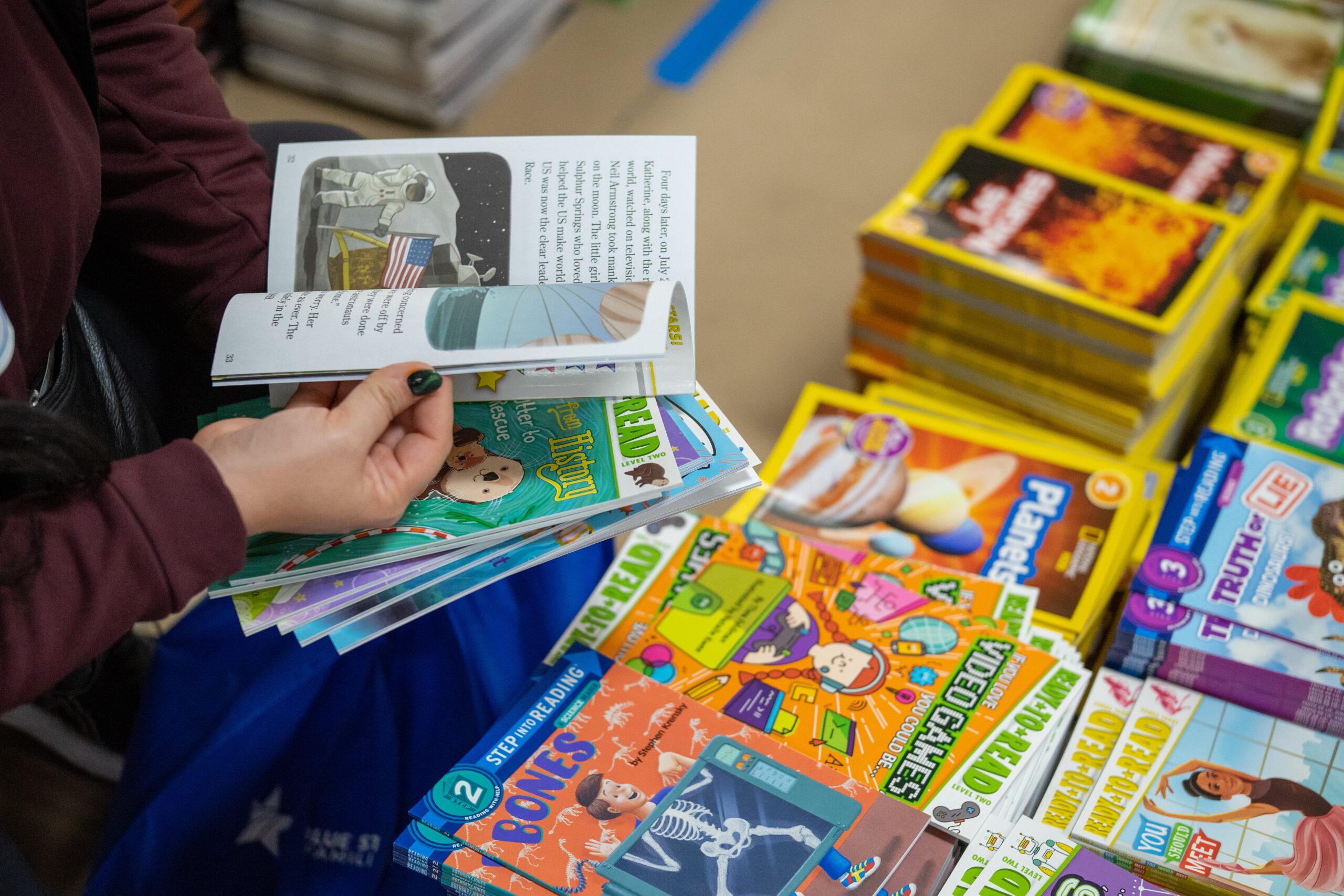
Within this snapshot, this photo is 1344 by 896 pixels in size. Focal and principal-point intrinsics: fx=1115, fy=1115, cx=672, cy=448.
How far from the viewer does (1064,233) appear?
51.7 inches

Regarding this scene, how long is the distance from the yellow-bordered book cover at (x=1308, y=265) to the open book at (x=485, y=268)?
85cm

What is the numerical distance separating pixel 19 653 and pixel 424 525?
237mm

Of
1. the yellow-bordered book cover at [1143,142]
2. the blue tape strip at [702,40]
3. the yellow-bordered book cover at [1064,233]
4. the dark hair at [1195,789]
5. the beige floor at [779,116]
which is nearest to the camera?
the dark hair at [1195,789]

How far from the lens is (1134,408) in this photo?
4.19 feet

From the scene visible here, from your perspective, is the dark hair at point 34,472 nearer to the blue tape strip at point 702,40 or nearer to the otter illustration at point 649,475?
the otter illustration at point 649,475

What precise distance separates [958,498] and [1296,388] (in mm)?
387

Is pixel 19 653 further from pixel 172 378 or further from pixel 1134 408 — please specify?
pixel 1134 408

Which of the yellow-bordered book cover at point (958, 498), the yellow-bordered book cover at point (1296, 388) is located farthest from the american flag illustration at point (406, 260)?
the yellow-bordered book cover at point (1296, 388)

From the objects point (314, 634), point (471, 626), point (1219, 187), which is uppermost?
point (1219, 187)

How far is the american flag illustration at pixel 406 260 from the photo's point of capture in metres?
0.80

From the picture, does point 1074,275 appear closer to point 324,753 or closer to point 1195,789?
point 1195,789

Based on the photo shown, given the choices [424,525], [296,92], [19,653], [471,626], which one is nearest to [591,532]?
[424,525]

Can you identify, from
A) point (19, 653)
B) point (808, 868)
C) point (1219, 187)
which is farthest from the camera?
point (1219, 187)

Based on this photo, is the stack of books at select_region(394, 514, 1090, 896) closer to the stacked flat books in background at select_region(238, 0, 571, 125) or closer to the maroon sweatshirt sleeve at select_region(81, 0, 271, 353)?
the maroon sweatshirt sleeve at select_region(81, 0, 271, 353)
